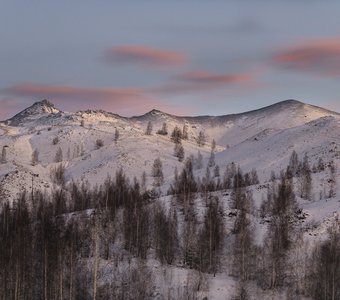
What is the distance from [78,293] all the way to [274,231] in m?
36.3

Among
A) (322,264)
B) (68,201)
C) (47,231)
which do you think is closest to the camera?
(47,231)

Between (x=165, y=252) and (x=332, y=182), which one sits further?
(x=332, y=182)

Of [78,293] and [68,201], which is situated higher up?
[68,201]

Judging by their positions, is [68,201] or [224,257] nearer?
[224,257]

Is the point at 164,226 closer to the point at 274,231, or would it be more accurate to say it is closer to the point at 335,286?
Result: the point at 274,231

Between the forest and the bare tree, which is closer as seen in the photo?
the forest

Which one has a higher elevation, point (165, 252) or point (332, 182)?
point (332, 182)

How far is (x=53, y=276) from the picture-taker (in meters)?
71.8

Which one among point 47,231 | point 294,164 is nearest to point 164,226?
point 47,231

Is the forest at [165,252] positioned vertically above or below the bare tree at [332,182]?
below

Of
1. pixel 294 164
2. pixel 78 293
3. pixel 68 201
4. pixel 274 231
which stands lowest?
pixel 78 293

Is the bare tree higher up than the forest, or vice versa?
the bare tree

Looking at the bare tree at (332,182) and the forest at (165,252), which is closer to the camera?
the forest at (165,252)

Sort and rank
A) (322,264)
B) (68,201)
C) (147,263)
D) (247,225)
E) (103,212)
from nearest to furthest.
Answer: (322,264) < (147,263) < (247,225) < (103,212) < (68,201)
